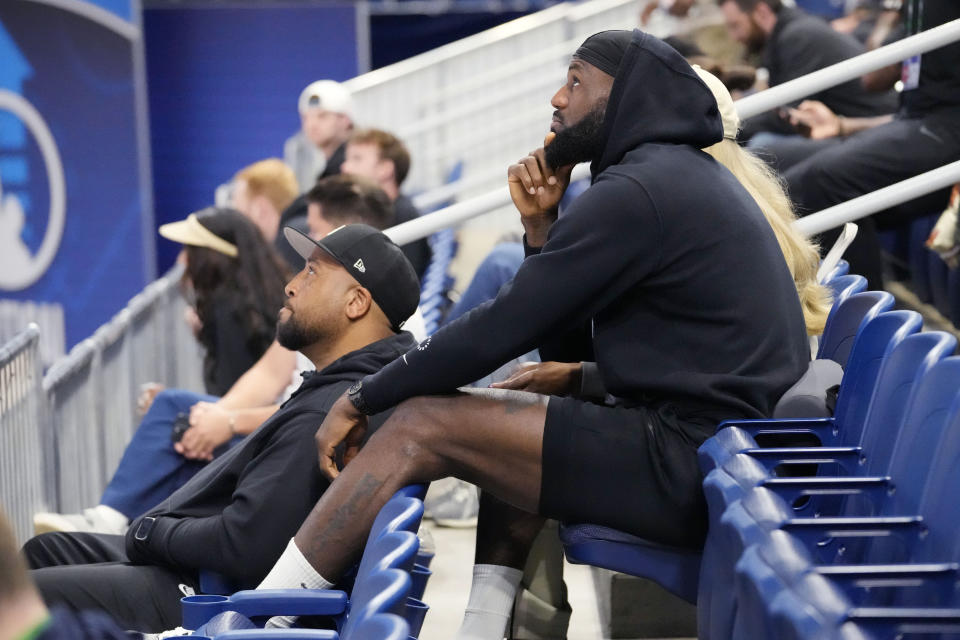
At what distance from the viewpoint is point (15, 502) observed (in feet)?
12.5

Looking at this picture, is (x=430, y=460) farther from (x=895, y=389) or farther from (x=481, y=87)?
(x=481, y=87)

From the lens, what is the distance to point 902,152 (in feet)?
13.5

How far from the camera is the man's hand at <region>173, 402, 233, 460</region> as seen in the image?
360cm

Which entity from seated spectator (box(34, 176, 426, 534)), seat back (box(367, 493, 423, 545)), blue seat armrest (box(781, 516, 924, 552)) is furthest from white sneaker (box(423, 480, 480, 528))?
blue seat armrest (box(781, 516, 924, 552))

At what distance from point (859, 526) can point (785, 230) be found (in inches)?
47.9

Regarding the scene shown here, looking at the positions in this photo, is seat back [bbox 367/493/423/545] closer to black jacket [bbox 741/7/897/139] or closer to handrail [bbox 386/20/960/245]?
handrail [bbox 386/20/960/245]

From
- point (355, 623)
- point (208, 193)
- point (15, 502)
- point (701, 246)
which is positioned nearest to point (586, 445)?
point (701, 246)

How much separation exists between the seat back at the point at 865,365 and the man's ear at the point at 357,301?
3.36 feet

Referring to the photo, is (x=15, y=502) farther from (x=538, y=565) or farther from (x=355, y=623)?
(x=355, y=623)

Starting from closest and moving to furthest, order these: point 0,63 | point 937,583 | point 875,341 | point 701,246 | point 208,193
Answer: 1. point 937,583
2. point 875,341
3. point 701,246
4. point 0,63
5. point 208,193


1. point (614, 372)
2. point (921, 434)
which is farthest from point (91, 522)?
point (921, 434)

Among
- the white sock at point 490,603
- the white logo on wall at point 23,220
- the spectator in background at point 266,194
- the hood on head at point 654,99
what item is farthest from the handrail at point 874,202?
the white logo on wall at point 23,220

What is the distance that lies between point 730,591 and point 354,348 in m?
1.25

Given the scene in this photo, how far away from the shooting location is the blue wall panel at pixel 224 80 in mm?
11188
